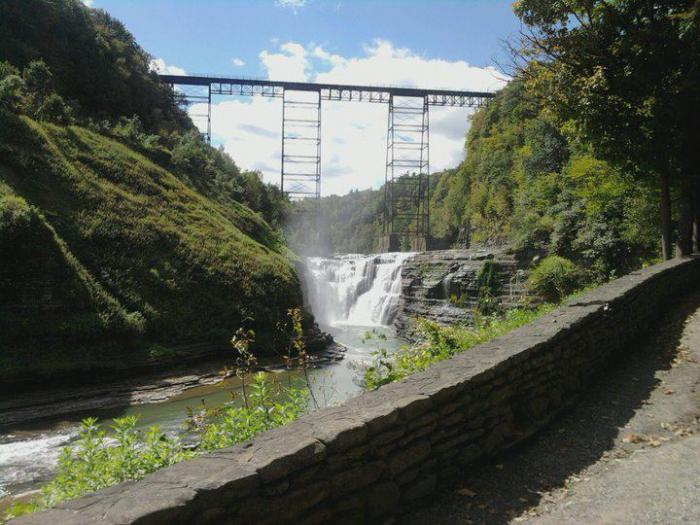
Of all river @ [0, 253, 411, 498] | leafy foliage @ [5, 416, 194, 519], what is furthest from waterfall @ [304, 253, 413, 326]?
leafy foliage @ [5, 416, 194, 519]

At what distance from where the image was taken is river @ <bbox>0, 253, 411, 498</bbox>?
23.6 feet

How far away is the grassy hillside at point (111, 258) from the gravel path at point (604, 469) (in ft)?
26.7

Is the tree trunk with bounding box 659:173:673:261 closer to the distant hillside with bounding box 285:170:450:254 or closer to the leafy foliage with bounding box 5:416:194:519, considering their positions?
the leafy foliage with bounding box 5:416:194:519

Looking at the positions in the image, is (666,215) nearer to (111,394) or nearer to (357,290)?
(111,394)

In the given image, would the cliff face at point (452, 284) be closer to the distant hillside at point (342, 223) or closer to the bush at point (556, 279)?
the bush at point (556, 279)

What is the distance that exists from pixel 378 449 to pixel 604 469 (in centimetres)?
185

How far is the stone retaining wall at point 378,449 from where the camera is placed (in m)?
2.00

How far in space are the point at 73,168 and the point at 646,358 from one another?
15614mm

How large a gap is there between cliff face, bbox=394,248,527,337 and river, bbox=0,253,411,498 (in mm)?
1144

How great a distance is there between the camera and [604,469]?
138 inches

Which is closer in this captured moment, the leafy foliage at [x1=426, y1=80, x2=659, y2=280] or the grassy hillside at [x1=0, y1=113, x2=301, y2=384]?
the grassy hillside at [x1=0, y1=113, x2=301, y2=384]

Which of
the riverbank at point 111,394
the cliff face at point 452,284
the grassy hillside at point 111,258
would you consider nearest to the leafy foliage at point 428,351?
the riverbank at point 111,394

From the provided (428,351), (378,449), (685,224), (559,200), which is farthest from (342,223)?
(378,449)

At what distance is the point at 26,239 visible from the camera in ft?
37.1
